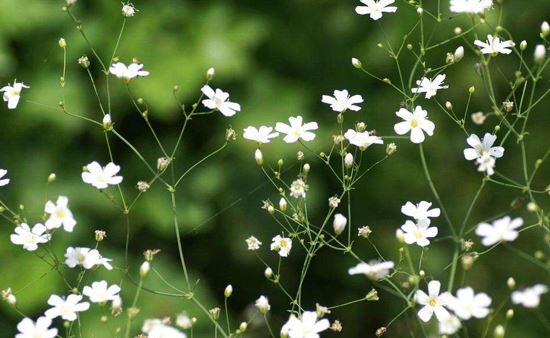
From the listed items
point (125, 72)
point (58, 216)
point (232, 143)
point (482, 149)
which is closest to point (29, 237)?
point (58, 216)

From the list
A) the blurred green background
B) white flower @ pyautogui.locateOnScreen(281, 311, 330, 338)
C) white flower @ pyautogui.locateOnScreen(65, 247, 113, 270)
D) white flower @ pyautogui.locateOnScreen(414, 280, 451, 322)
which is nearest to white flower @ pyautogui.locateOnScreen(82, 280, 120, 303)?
white flower @ pyautogui.locateOnScreen(65, 247, 113, 270)

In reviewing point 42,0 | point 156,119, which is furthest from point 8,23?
point 156,119

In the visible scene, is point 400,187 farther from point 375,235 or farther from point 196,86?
point 196,86

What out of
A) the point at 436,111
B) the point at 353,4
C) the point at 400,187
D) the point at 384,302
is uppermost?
the point at 353,4

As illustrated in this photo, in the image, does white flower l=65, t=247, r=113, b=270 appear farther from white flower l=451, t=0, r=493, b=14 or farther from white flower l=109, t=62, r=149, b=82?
white flower l=451, t=0, r=493, b=14

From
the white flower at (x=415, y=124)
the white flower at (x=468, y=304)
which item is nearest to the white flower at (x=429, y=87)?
the white flower at (x=415, y=124)
